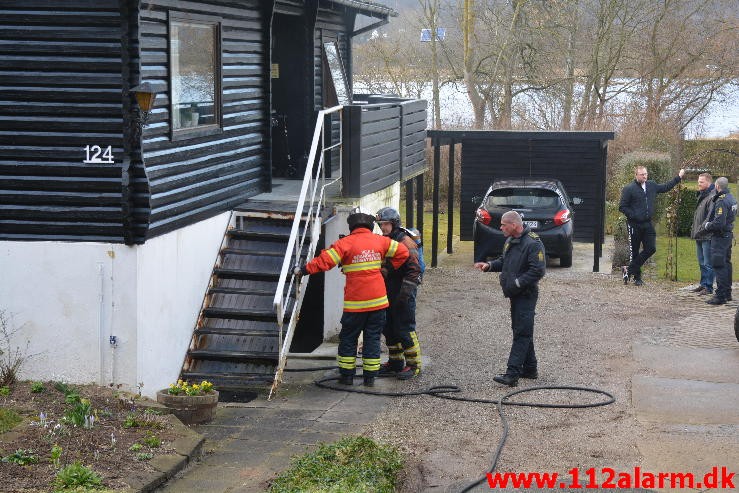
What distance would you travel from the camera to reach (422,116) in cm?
1697

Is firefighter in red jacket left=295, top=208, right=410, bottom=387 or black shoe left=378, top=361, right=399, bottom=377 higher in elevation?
firefighter in red jacket left=295, top=208, right=410, bottom=387

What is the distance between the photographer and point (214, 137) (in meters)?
10.7

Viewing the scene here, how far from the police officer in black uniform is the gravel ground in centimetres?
76

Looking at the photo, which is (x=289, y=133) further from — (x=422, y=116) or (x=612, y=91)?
(x=612, y=91)

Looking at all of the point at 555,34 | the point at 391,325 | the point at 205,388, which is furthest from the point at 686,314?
the point at 555,34

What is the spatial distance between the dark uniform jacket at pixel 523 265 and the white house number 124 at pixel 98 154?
13.1ft

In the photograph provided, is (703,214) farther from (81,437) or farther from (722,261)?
(81,437)

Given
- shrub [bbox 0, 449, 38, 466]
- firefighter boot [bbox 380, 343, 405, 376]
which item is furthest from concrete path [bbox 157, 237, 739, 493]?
shrub [bbox 0, 449, 38, 466]

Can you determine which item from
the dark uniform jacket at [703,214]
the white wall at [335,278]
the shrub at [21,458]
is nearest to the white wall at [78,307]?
the shrub at [21,458]

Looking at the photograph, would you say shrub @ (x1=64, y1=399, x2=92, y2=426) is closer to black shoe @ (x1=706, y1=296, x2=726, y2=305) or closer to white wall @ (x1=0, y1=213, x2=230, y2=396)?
white wall @ (x1=0, y1=213, x2=230, y2=396)

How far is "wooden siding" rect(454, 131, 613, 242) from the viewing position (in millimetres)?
20516

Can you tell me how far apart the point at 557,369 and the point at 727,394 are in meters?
1.82

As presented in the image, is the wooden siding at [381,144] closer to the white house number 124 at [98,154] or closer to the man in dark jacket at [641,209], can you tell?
the man in dark jacket at [641,209]

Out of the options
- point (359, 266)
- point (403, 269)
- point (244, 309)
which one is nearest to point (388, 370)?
point (403, 269)
